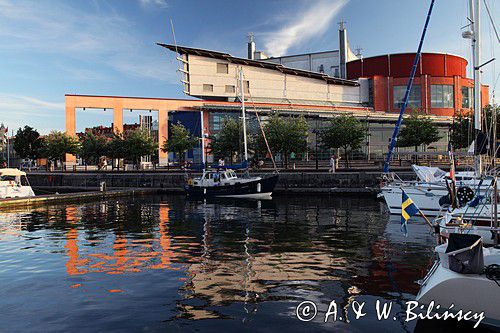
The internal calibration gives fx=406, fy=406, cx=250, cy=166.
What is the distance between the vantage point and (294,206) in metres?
31.2

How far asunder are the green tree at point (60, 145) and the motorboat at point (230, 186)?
34818 millimetres

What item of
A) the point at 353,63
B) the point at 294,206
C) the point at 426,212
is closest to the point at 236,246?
the point at 426,212

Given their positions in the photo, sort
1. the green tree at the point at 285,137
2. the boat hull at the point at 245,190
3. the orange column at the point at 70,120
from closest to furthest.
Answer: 1. the boat hull at the point at 245,190
2. the green tree at the point at 285,137
3. the orange column at the point at 70,120

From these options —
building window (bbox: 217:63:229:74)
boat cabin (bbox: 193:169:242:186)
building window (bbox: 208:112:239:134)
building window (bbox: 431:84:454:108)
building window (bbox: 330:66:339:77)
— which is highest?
building window (bbox: 330:66:339:77)

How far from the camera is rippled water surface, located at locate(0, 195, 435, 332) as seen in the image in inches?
335

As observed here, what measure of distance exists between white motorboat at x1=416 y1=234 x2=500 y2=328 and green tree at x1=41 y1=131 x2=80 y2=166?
6711 centimetres

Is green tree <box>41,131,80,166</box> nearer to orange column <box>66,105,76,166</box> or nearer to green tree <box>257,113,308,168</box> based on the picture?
orange column <box>66,105,76,166</box>

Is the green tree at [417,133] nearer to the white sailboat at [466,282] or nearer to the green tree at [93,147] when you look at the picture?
the green tree at [93,147]

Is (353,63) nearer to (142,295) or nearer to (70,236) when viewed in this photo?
(70,236)

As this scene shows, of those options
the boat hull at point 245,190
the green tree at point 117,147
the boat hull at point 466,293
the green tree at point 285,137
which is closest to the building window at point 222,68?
the green tree at point 117,147

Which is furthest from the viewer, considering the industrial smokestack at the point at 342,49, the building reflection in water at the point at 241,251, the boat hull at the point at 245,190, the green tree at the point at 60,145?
the industrial smokestack at the point at 342,49

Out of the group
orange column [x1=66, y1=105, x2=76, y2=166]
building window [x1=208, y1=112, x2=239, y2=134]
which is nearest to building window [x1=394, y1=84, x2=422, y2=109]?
building window [x1=208, y1=112, x2=239, y2=134]

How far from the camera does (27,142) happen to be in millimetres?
78812

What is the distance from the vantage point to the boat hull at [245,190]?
3778cm
